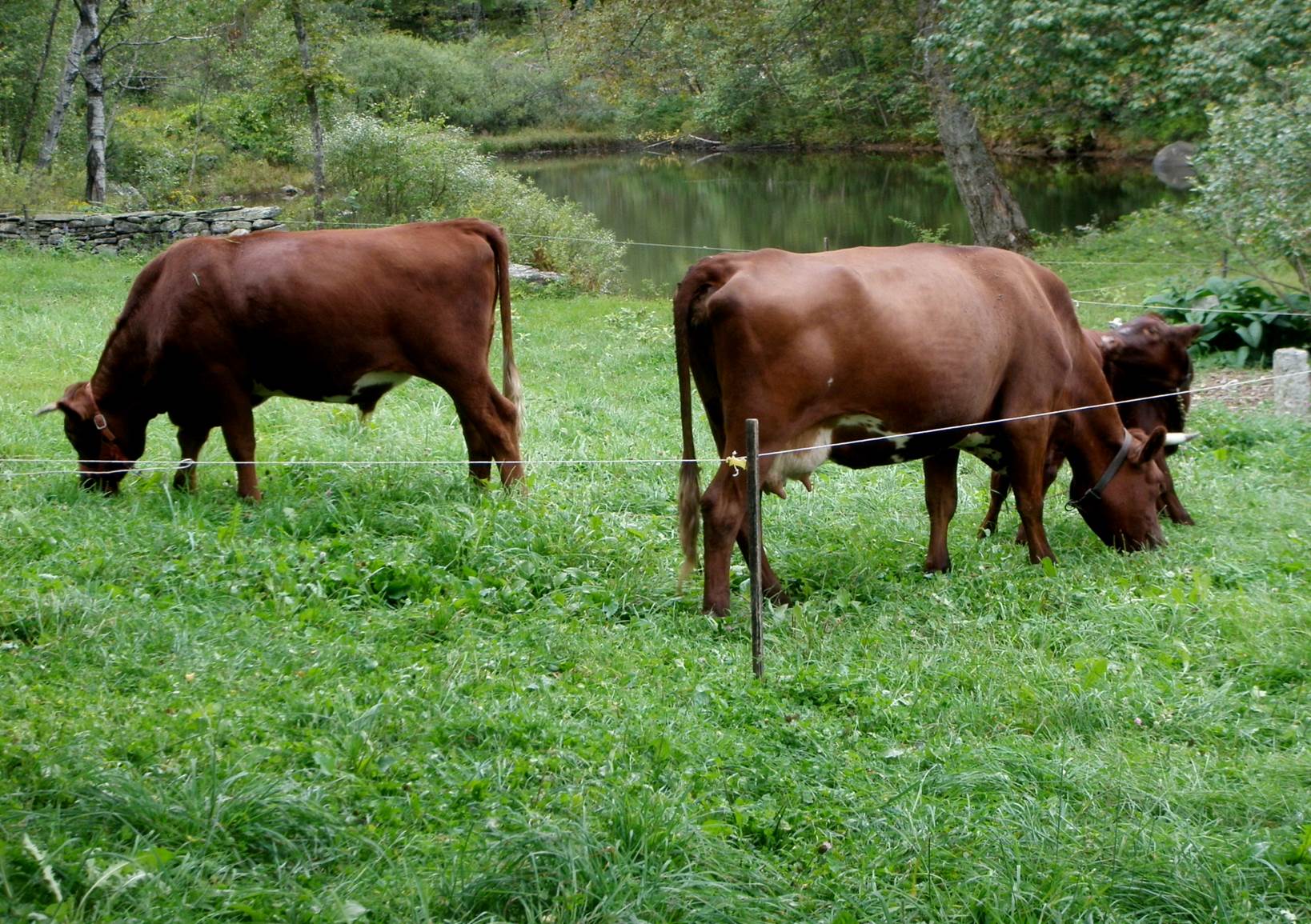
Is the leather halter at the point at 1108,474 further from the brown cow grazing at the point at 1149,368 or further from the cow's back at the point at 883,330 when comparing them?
the brown cow grazing at the point at 1149,368

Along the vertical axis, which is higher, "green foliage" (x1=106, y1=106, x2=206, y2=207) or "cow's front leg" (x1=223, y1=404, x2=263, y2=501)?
"green foliage" (x1=106, y1=106, x2=206, y2=207)

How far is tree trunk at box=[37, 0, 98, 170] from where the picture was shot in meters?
23.6

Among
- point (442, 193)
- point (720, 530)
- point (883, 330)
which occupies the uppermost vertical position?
point (883, 330)

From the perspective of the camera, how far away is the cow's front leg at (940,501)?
7043 millimetres

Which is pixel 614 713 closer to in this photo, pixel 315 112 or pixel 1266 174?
pixel 1266 174

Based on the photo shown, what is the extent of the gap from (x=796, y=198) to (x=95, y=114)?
55.4 feet

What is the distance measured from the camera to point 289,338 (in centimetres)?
779

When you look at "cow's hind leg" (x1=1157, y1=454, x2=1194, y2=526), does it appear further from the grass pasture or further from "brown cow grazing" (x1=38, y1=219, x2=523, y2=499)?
"brown cow grazing" (x1=38, y1=219, x2=523, y2=499)

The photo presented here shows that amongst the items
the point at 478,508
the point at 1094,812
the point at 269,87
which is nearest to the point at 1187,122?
the point at 269,87

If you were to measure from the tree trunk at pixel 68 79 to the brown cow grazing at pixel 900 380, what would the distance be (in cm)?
2118

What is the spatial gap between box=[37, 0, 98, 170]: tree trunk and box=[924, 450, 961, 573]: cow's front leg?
69.9 ft

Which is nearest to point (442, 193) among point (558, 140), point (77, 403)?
point (77, 403)

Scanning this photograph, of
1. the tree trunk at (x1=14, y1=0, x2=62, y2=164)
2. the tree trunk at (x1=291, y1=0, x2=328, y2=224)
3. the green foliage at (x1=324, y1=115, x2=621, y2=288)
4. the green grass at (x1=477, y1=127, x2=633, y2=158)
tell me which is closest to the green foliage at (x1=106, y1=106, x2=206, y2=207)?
the tree trunk at (x1=14, y1=0, x2=62, y2=164)

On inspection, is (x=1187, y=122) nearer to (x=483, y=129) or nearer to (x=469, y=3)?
(x=483, y=129)
